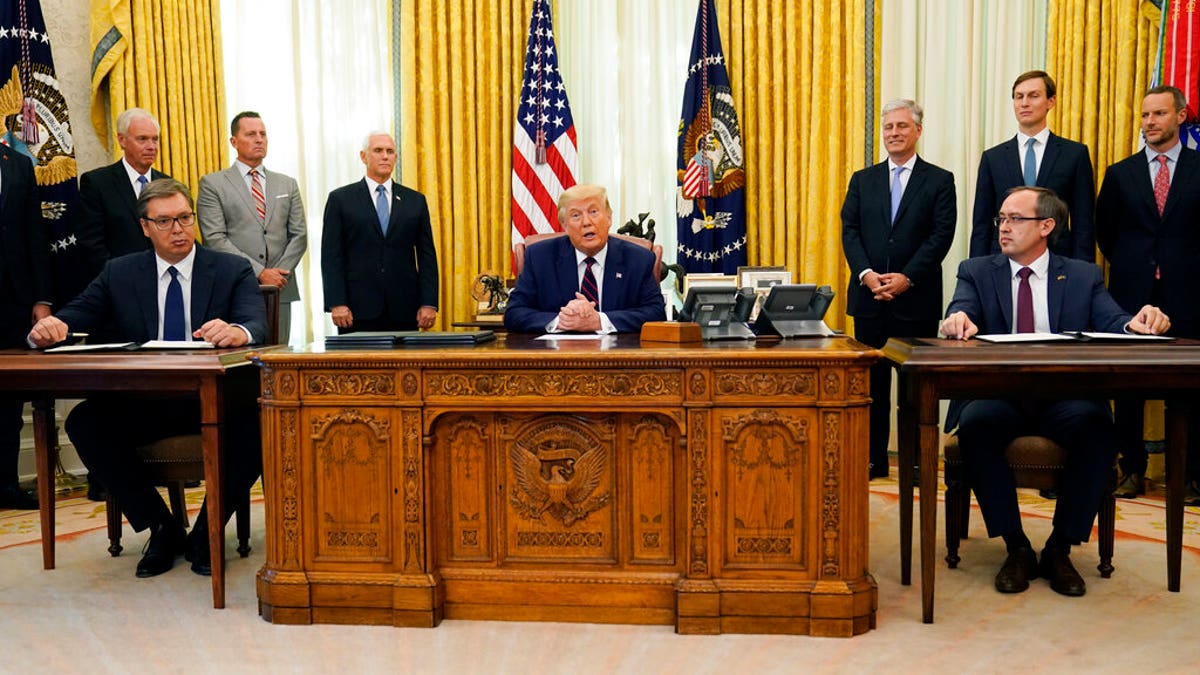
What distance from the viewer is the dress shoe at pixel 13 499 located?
4891 millimetres

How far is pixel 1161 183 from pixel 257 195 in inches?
180

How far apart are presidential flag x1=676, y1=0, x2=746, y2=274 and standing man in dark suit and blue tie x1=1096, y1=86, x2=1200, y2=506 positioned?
85.8 inches

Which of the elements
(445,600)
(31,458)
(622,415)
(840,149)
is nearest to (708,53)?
(840,149)

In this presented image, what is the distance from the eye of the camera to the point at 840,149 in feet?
20.6

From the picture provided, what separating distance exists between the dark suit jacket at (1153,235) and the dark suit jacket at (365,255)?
3593 millimetres

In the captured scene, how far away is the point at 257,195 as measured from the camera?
5.44 meters

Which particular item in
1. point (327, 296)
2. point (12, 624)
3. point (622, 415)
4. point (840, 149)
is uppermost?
point (840, 149)

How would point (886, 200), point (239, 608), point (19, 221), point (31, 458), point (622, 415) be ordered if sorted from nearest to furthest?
point (622, 415) → point (239, 608) → point (19, 221) → point (886, 200) → point (31, 458)

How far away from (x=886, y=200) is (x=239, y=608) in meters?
3.63

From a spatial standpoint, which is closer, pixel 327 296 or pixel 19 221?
pixel 19 221

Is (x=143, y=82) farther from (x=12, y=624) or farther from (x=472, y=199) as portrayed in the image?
(x=12, y=624)

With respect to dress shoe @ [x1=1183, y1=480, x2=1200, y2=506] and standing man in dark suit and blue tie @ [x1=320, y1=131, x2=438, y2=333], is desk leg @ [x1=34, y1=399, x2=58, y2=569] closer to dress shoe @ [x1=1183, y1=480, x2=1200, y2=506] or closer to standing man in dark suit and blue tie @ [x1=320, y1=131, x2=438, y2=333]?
standing man in dark suit and blue tie @ [x1=320, y1=131, x2=438, y2=333]

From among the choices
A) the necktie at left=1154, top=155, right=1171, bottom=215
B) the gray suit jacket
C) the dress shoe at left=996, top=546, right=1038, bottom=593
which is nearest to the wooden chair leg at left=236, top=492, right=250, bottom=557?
the gray suit jacket

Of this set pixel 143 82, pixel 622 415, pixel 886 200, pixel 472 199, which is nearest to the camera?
pixel 622 415
